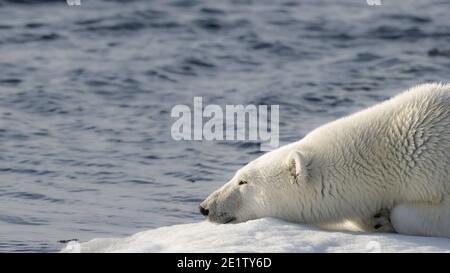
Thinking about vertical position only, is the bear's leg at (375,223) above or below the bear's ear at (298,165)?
below

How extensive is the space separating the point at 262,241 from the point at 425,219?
4.21 feet

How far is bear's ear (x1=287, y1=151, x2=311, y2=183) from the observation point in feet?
27.6

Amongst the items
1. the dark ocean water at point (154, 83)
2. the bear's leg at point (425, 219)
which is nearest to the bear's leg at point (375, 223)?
the bear's leg at point (425, 219)

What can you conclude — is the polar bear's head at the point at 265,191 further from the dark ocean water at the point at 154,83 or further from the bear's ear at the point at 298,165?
the dark ocean water at the point at 154,83

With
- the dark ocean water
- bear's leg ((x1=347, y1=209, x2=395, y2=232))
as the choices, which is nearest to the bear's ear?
bear's leg ((x1=347, y1=209, x2=395, y2=232))

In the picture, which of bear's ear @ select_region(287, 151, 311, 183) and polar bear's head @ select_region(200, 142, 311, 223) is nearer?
bear's ear @ select_region(287, 151, 311, 183)

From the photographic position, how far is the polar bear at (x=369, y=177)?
8.27 m

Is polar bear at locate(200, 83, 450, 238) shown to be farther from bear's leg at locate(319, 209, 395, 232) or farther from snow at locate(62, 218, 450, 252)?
snow at locate(62, 218, 450, 252)

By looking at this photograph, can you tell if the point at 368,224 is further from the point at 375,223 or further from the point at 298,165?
the point at 298,165

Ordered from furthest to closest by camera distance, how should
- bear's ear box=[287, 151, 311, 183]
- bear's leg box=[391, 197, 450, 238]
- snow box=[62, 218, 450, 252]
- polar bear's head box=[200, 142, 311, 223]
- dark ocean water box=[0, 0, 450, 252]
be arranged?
dark ocean water box=[0, 0, 450, 252], polar bear's head box=[200, 142, 311, 223], bear's ear box=[287, 151, 311, 183], bear's leg box=[391, 197, 450, 238], snow box=[62, 218, 450, 252]

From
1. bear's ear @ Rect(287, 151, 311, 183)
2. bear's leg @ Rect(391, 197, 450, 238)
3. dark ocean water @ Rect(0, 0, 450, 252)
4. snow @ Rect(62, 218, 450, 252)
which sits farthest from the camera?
dark ocean water @ Rect(0, 0, 450, 252)

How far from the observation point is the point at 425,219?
821 cm

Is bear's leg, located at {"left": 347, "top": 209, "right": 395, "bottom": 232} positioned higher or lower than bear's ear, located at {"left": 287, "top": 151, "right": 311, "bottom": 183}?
lower
